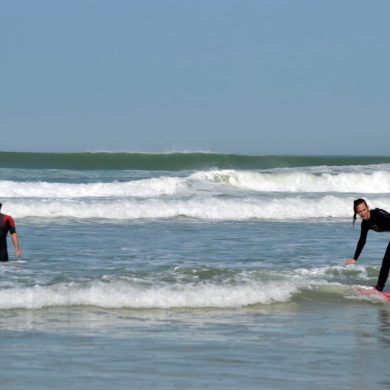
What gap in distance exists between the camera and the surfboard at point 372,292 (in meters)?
11.6

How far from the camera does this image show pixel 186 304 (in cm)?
1116

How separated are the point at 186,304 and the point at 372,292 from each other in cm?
236

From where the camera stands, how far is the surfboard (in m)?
11.6

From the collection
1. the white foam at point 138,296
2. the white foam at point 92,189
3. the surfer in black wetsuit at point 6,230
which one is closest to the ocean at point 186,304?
the white foam at point 138,296

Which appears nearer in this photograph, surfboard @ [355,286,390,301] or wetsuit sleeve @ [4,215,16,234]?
surfboard @ [355,286,390,301]

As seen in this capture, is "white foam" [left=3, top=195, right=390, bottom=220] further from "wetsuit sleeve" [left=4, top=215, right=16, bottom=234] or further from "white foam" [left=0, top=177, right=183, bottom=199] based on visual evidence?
"wetsuit sleeve" [left=4, top=215, right=16, bottom=234]

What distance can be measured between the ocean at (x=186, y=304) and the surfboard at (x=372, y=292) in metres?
0.08

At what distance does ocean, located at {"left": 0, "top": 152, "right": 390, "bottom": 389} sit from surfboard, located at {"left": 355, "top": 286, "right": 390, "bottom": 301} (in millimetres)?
84

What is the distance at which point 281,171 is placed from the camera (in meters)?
42.3

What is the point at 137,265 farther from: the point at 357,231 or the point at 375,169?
the point at 375,169

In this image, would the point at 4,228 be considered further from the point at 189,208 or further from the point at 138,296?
the point at 189,208

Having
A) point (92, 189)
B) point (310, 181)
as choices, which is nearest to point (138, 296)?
point (92, 189)

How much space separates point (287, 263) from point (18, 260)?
13.0 feet

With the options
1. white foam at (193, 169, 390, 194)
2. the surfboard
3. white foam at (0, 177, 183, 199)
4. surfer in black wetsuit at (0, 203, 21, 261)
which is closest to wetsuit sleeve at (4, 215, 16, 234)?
surfer in black wetsuit at (0, 203, 21, 261)
